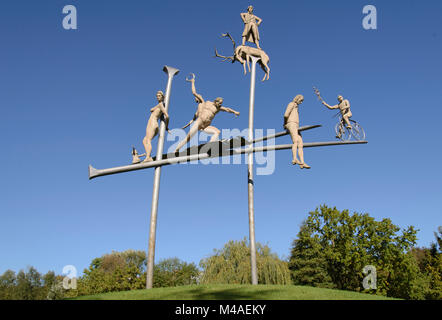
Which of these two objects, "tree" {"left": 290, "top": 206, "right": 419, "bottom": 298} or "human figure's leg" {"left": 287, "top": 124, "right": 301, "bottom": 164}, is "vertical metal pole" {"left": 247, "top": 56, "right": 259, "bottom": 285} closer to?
"human figure's leg" {"left": 287, "top": 124, "right": 301, "bottom": 164}

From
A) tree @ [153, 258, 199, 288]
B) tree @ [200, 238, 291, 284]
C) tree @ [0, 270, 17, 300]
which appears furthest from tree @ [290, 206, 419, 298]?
tree @ [0, 270, 17, 300]

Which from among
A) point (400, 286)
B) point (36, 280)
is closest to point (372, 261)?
point (400, 286)

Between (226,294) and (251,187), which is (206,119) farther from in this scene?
(226,294)

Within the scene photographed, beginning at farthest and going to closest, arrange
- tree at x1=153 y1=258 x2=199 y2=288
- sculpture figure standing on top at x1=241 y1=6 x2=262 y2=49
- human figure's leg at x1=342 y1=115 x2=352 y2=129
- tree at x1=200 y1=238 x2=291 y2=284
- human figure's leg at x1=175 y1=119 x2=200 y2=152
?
tree at x1=153 y1=258 x2=199 y2=288, tree at x1=200 y1=238 x2=291 y2=284, sculpture figure standing on top at x1=241 y1=6 x2=262 y2=49, human figure's leg at x1=342 y1=115 x2=352 y2=129, human figure's leg at x1=175 y1=119 x2=200 y2=152

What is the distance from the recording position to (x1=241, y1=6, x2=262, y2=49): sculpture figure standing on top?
12617 mm

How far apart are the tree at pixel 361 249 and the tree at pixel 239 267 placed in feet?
14.1

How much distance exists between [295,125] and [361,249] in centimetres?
2265

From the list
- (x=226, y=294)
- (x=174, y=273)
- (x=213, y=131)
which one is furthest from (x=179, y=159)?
(x=174, y=273)

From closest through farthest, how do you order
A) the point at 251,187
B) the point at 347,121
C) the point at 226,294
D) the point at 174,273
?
the point at 226,294, the point at 251,187, the point at 347,121, the point at 174,273

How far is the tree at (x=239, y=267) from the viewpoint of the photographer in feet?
89.6

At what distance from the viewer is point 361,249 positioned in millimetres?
28953

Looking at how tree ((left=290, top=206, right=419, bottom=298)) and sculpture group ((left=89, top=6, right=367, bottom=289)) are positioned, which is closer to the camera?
sculpture group ((left=89, top=6, right=367, bottom=289))

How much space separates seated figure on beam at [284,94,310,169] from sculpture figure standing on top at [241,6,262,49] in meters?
3.28

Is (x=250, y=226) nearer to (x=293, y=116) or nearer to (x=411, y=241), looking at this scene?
(x=293, y=116)
